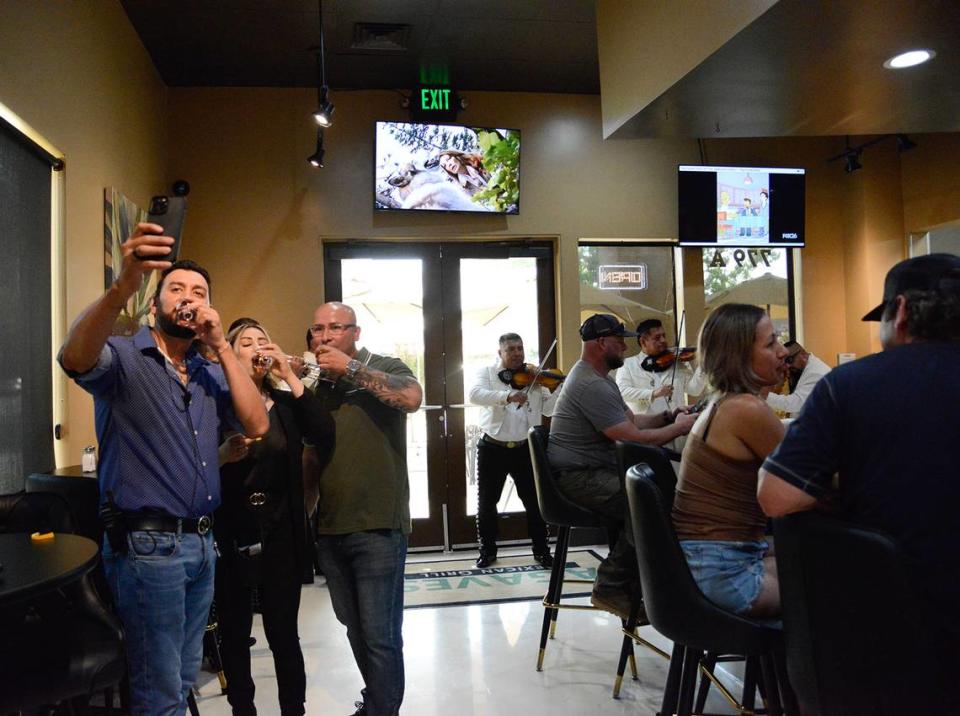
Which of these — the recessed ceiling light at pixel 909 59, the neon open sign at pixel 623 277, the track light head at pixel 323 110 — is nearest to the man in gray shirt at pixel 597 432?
the recessed ceiling light at pixel 909 59

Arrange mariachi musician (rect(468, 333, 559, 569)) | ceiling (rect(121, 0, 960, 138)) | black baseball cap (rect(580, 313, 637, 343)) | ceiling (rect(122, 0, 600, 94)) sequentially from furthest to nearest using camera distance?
mariachi musician (rect(468, 333, 559, 569))
ceiling (rect(122, 0, 600, 94))
black baseball cap (rect(580, 313, 637, 343))
ceiling (rect(121, 0, 960, 138))

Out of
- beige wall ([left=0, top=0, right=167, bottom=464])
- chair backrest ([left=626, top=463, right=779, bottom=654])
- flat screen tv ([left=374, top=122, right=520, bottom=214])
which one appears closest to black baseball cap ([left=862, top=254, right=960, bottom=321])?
chair backrest ([left=626, top=463, right=779, bottom=654])

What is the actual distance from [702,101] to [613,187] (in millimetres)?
2514

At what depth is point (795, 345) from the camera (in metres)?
5.77

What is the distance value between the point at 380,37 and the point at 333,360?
10.9 feet

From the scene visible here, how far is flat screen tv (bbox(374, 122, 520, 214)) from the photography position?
19.7 feet

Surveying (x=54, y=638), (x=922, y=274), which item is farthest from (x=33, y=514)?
(x=922, y=274)

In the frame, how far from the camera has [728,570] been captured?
209cm

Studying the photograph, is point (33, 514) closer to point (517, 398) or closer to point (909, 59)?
point (517, 398)

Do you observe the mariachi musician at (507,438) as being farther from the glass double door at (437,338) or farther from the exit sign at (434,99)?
the exit sign at (434,99)

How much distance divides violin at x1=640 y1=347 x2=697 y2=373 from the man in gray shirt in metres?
1.99

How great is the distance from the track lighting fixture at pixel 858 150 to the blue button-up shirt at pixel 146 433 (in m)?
5.76

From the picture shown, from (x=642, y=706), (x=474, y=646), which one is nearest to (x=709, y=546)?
(x=642, y=706)

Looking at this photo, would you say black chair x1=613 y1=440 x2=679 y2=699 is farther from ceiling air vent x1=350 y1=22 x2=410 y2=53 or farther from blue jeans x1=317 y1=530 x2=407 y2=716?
ceiling air vent x1=350 y1=22 x2=410 y2=53
